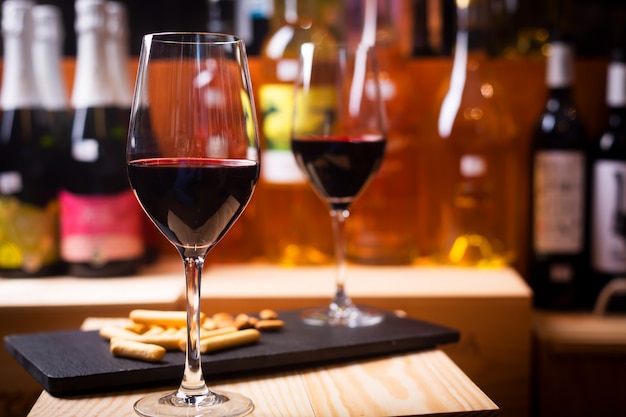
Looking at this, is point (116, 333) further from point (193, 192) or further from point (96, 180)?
point (96, 180)

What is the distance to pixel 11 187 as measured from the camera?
4.20 ft

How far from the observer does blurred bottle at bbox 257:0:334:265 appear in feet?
4.39

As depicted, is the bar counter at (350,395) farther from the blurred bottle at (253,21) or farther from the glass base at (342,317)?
the blurred bottle at (253,21)

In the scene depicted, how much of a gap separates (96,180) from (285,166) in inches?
11.4

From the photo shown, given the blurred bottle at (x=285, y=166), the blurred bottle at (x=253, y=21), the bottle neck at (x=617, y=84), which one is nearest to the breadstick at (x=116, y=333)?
the blurred bottle at (x=285, y=166)

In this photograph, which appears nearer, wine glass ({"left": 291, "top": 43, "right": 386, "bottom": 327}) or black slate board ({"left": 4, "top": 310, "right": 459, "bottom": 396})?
black slate board ({"left": 4, "top": 310, "right": 459, "bottom": 396})

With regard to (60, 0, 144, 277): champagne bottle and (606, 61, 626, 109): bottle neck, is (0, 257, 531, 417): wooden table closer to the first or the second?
(60, 0, 144, 277): champagne bottle

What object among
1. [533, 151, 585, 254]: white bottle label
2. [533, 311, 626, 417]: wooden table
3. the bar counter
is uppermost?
[533, 151, 585, 254]: white bottle label

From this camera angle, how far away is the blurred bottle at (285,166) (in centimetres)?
134

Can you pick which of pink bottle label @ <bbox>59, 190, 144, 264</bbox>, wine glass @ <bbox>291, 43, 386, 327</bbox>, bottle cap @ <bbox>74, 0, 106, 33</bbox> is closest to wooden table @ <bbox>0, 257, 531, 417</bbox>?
pink bottle label @ <bbox>59, 190, 144, 264</bbox>

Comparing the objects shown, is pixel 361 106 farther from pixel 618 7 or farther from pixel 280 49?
pixel 618 7

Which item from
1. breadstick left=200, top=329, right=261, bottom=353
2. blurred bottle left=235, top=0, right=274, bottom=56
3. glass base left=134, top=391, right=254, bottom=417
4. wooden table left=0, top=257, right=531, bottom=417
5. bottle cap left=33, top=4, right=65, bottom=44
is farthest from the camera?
blurred bottle left=235, top=0, right=274, bottom=56

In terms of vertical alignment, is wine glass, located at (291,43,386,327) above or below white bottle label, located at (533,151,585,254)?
above

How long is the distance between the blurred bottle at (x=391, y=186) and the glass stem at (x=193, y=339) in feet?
2.61
